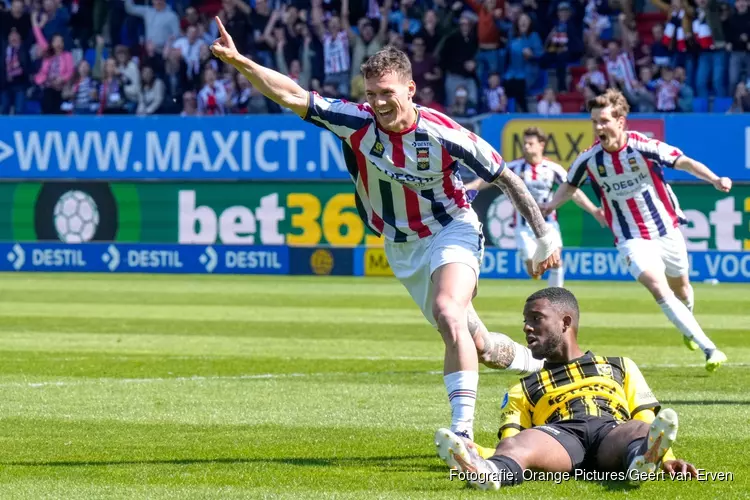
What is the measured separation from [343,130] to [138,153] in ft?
62.3

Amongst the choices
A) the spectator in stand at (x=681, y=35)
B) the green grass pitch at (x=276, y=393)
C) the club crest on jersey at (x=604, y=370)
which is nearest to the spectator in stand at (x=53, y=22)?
the green grass pitch at (x=276, y=393)

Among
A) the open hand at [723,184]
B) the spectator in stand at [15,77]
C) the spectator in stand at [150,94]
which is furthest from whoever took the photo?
the spectator in stand at [15,77]

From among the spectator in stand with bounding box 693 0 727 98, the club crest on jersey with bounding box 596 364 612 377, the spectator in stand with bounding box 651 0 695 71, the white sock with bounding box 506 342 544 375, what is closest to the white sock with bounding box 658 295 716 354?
the white sock with bounding box 506 342 544 375

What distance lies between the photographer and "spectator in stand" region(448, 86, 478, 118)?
24953 mm

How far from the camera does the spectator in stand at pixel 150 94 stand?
27.2 meters

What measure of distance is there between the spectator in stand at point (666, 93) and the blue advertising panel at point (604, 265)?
2959mm

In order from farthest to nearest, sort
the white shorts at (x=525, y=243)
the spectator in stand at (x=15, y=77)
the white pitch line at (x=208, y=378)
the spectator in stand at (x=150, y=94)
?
the spectator in stand at (x=15, y=77)
the spectator in stand at (x=150, y=94)
the white shorts at (x=525, y=243)
the white pitch line at (x=208, y=378)

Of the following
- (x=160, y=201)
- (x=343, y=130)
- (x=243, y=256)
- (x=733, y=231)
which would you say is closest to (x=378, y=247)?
(x=243, y=256)

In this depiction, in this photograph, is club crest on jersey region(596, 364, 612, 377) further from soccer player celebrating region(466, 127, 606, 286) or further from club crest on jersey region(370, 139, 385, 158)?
soccer player celebrating region(466, 127, 606, 286)

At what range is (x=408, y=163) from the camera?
7262 mm

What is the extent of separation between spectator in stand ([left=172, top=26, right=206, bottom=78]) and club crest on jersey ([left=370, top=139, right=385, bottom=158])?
2059 centimetres

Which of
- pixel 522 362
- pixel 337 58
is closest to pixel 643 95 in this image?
pixel 337 58

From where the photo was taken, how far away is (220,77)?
90.3ft

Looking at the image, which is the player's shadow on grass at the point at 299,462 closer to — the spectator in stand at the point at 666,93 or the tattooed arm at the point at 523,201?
the tattooed arm at the point at 523,201
